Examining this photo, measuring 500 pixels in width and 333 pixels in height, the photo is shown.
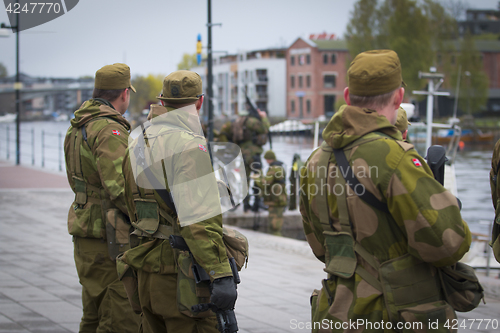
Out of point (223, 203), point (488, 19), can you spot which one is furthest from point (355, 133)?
point (488, 19)

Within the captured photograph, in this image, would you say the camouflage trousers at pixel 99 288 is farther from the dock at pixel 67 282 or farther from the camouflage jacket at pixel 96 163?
the dock at pixel 67 282

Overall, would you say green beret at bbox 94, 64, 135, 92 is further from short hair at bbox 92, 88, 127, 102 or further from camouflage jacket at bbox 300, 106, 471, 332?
camouflage jacket at bbox 300, 106, 471, 332

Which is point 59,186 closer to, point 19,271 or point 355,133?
point 19,271

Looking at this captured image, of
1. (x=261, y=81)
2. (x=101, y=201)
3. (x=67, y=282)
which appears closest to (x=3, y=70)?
(x=261, y=81)

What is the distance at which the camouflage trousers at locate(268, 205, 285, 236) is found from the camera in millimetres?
10477

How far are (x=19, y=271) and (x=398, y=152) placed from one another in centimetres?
554

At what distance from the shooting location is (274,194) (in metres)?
10.3

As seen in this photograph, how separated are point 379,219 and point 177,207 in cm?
110

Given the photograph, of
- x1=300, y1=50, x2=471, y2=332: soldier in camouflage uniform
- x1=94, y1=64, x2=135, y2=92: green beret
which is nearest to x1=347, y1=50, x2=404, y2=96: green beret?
x1=300, y1=50, x2=471, y2=332: soldier in camouflage uniform

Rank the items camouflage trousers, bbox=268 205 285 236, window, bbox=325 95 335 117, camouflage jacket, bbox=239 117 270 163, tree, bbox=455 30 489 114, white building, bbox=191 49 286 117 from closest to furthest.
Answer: camouflage trousers, bbox=268 205 285 236 → camouflage jacket, bbox=239 117 270 163 → tree, bbox=455 30 489 114 → window, bbox=325 95 335 117 → white building, bbox=191 49 286 117

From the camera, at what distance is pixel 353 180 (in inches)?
88.7

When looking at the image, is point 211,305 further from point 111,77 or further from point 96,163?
point 111,77

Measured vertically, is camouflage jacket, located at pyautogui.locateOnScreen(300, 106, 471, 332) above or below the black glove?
above

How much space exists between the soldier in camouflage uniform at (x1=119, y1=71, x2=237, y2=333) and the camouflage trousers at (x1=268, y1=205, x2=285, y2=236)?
734 cm
